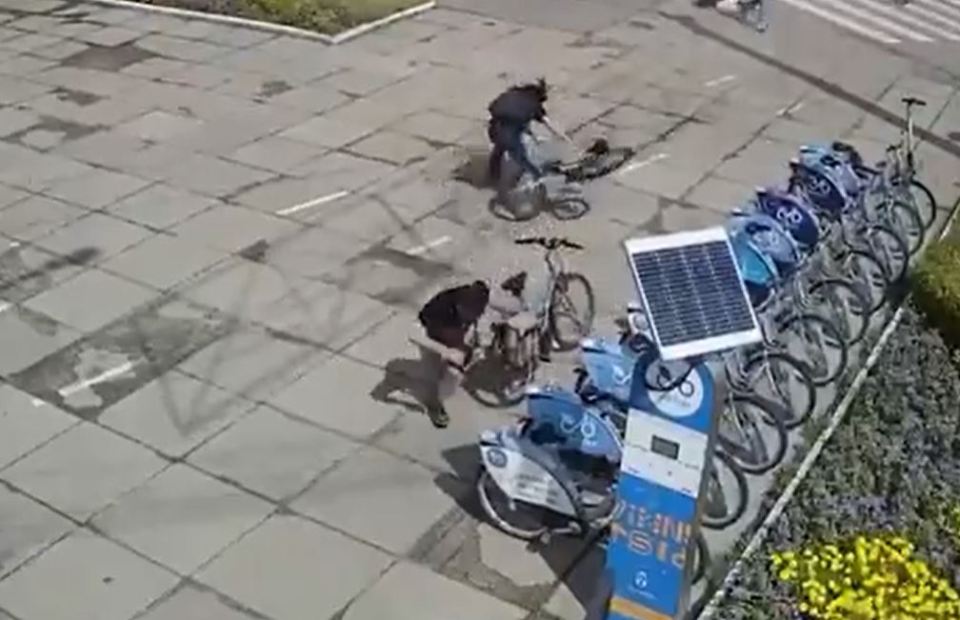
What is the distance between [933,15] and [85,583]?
16309mm

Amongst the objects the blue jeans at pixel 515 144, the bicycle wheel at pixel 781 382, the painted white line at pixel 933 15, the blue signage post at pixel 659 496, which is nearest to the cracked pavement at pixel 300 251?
the blue jeans at pixel 515 144

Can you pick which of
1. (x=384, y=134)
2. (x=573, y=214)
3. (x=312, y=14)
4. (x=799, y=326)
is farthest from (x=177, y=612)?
(x=312, y=14)

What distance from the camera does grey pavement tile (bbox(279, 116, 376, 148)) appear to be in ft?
47.6

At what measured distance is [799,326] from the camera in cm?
1009

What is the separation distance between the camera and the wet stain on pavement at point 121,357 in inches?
387

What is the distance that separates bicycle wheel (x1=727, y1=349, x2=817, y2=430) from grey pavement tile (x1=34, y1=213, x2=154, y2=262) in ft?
19.5

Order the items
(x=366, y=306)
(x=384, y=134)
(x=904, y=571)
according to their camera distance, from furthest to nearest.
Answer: (x=384, y=134)
(x=366, y=306)
(x=904, y=571)

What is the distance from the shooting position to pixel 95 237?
40.1 ft

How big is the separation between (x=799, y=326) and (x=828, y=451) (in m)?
1.23

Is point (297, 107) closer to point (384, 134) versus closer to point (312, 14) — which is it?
point (384, 134)

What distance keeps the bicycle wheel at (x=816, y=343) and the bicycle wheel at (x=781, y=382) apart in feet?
1.04

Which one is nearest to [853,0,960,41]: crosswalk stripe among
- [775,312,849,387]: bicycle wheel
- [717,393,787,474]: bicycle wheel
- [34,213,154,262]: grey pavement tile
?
[775,312,849,387]: bicycle wheel

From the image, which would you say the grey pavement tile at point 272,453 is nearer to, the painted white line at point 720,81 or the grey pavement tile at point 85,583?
the grey pavement tile at point 85,583

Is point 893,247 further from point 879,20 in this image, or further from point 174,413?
point 879,20
